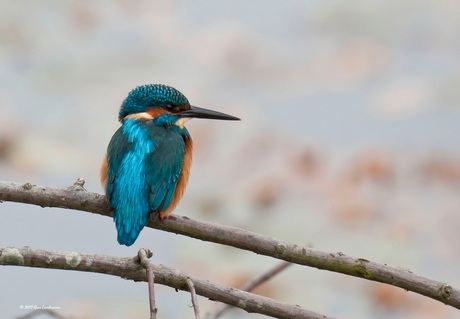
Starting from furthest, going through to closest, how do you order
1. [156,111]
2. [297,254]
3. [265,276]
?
[156,111]
[265,276]
[297,254]

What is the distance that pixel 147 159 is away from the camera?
7.86ft

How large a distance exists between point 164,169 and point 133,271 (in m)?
0.61

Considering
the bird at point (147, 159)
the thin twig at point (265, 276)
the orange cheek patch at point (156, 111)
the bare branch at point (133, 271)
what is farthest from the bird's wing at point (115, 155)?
the bare branch at point (133, 271)

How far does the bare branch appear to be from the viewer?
5.90ft

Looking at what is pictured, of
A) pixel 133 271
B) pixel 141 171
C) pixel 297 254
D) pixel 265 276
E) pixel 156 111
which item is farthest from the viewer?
pixel 156 111

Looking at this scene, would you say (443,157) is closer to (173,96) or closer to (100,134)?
(100,134)

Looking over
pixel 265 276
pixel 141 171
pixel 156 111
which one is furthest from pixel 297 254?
pixel 156 111

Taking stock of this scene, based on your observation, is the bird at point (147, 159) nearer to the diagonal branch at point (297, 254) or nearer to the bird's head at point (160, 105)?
the bird's head at point (160, 105)

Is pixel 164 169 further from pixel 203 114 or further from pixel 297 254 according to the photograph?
pixel 297 254

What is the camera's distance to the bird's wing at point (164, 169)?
2295mm

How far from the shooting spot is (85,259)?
1.80 m

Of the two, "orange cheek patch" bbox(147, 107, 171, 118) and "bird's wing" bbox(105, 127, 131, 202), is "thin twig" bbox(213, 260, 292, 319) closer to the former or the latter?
"bird's wing" bbox(105, 127, 131, 202)

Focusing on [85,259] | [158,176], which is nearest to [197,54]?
[158,176]

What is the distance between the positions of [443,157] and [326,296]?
1119mm
